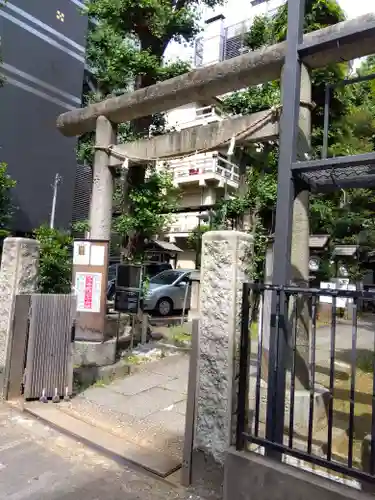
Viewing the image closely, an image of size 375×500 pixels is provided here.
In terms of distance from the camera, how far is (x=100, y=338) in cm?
612

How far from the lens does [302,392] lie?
4.46 meters

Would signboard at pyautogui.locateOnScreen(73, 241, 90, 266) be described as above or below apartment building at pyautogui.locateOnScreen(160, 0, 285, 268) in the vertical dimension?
below

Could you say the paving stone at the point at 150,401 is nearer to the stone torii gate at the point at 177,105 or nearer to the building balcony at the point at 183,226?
the stone torii gate at the point at 177,105

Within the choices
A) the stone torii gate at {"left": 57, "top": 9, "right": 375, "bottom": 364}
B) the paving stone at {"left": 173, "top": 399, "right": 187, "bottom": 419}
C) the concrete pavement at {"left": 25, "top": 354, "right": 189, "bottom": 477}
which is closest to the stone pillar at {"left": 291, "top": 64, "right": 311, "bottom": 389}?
the stone torii gate at {"left": 57, "top": 9, "right": 375, "bottom": 364}

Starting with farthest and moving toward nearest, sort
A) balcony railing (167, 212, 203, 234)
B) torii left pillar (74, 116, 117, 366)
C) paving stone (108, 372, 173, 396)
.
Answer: balcony railing (167, 212, 203, 234), torii left pillar (74, 116, 117, 366), paving stone (108, 372, 173, 396)

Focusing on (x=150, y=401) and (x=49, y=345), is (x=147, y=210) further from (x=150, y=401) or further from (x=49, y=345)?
(x=150, y=401)

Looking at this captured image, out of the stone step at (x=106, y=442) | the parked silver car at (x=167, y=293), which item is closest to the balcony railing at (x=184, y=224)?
the parked silver car at (x=167, y=293)

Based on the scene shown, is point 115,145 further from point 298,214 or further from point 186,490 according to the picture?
point 186,490

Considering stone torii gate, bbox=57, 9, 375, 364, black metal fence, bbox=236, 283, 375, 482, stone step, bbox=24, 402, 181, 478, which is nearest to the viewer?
black metal fence, bbox=236, 283, 375, 482

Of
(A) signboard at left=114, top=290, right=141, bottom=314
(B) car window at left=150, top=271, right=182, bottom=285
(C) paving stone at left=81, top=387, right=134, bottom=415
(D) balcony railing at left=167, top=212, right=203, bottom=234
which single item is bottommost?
(C) paving stone at left=81, top=387, right=134, bottom=415

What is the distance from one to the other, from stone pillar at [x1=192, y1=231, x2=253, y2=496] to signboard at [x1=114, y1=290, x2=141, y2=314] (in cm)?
374

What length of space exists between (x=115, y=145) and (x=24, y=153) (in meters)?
9.88

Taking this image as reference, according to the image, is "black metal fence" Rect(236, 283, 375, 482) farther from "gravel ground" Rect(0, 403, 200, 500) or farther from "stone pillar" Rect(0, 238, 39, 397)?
"stone pillar" Rect(0, 238, 39, 397)

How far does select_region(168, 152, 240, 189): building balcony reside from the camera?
21578 millimetres
